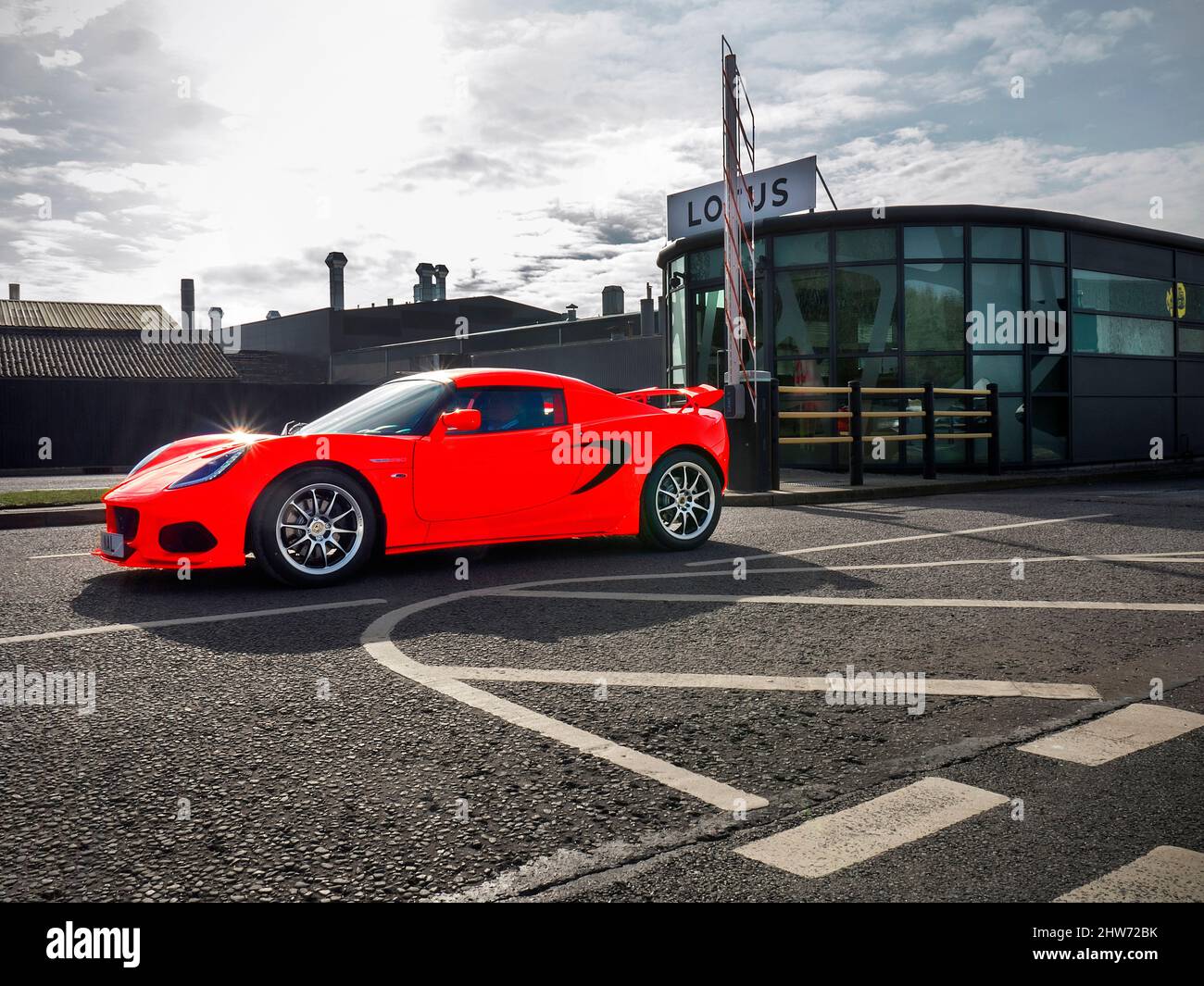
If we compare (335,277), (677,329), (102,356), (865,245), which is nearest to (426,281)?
(335,277)

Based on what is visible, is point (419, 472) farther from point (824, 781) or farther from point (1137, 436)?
point (1137, 436)

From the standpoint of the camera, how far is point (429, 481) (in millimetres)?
6582

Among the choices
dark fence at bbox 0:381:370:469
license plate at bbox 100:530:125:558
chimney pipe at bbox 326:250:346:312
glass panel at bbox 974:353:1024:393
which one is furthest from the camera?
chimney pipe at bbox 326:250:346:312

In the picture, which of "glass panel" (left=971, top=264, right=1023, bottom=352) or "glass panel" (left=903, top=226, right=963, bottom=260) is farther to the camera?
"glass panel" (left=971, top=264, right=1023, bottom=352)

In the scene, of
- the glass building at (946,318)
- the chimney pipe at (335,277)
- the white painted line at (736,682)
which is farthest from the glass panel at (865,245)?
the chimney pipe at (335,277)

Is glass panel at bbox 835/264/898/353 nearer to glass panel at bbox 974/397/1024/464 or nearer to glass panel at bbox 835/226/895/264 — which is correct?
glass panel at bbox 835/226/895/264

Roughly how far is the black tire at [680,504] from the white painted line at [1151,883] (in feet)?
17.6

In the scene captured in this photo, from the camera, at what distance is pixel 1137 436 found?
19.3 meters

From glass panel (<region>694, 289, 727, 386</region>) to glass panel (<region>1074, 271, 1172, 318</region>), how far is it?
6125mm

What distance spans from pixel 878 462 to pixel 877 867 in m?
15.0

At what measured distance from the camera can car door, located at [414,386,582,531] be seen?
21.7ft

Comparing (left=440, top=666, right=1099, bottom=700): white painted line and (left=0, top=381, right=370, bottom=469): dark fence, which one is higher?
(left=0, top=381, right=370, bottom=469): dark fence

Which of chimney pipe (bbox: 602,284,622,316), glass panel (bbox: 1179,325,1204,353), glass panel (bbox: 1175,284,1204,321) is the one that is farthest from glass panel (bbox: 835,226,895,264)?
chimney pipe (bbox: 602,284,622,316)

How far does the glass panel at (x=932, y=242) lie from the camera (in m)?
17.0
